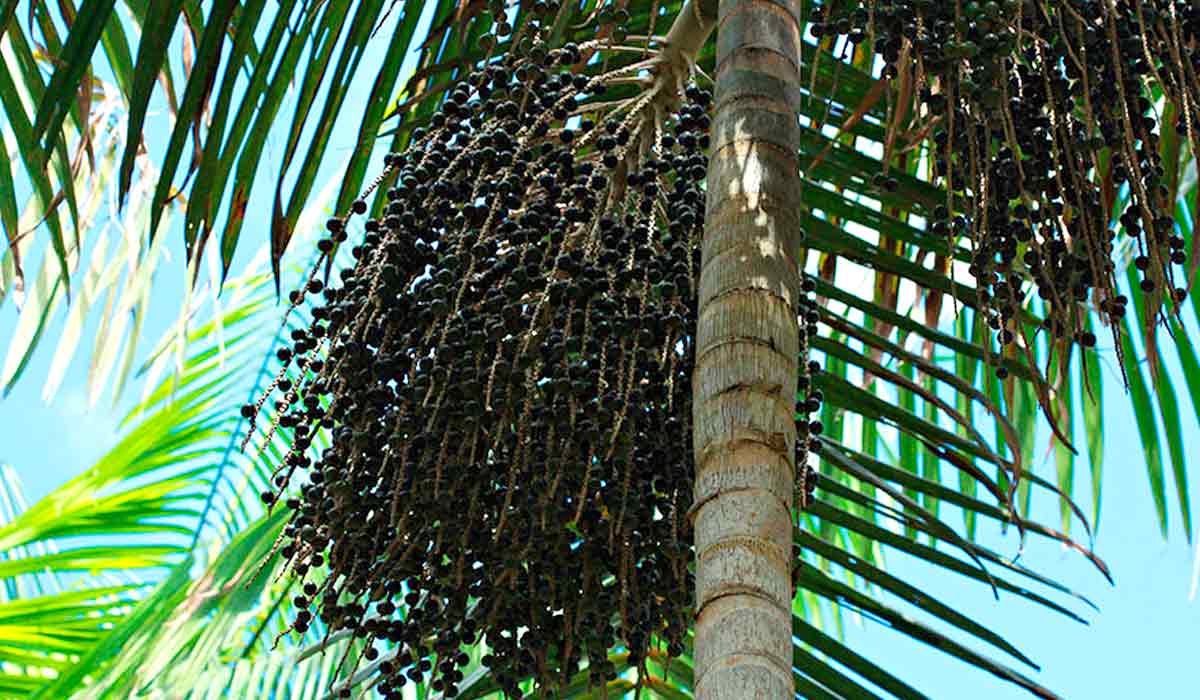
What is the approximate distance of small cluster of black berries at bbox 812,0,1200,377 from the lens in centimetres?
193

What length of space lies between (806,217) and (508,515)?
3.42 feet

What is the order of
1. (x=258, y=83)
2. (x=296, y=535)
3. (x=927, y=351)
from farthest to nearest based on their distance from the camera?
(x=927, y=351)
(x=258, y=83)
(x=296, y=535)

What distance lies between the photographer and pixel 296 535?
2.07m

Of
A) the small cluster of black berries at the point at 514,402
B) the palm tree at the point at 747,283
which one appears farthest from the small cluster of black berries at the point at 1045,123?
the small cluster of black berries at the point at 514,402

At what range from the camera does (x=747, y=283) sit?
1.76 m

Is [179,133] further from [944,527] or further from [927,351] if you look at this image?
[927,351]

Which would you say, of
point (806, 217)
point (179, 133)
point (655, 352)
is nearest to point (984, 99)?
point (655, 352)

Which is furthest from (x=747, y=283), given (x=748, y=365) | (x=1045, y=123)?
(x=1045, y=123)

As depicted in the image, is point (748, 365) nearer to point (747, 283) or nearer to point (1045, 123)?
point (747, 283)

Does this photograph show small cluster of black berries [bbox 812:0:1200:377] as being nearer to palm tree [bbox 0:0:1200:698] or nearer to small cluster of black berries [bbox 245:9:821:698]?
palm tree [bbox 0:0:1200:698]

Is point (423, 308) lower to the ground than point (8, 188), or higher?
lower

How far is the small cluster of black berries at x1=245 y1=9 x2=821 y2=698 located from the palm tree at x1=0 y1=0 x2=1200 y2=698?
12 cm

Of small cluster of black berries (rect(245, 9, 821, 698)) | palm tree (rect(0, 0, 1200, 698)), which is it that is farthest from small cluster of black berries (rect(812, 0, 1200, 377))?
small cluster of black berries (rect(245, 9, 821, 698))

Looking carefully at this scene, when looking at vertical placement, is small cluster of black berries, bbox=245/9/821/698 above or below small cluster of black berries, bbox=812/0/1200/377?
below
